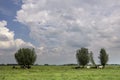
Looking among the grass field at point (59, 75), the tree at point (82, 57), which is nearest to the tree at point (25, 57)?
the tree at point (82, 57)

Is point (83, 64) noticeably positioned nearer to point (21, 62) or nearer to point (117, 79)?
point (21, 62)

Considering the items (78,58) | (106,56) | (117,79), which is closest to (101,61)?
(106,56)

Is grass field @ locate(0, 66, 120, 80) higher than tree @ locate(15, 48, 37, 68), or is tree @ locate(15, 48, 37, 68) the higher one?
tree @ locate(15, 48, 37, 68)

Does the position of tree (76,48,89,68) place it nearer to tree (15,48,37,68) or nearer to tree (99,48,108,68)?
tree (99,48,108,68)

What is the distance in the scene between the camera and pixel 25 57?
133 meters

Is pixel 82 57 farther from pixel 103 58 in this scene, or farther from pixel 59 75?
pixel 59 75

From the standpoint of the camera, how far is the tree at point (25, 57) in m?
132

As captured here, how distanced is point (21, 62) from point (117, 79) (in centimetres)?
10153

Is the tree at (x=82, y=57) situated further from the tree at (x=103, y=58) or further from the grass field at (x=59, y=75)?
the grass field at (x=59, y=75)

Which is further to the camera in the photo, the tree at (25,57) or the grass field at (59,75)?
the tree at (25,57)

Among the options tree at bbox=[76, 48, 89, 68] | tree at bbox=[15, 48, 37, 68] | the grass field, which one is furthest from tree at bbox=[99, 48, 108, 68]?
the grass field

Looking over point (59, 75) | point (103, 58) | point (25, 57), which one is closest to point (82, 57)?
point (103, 58)

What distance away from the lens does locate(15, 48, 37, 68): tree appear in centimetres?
13150

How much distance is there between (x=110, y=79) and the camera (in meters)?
36.2
